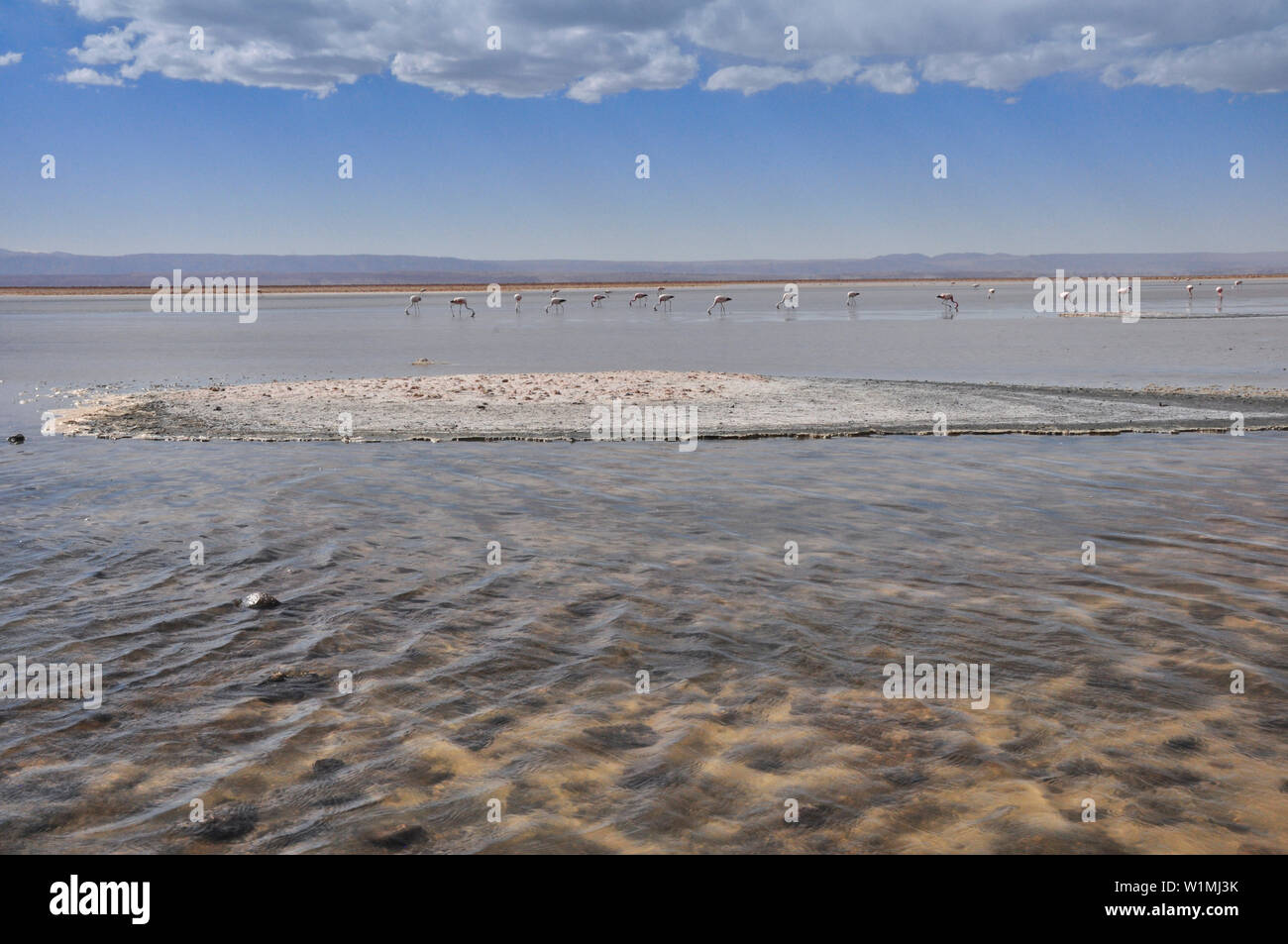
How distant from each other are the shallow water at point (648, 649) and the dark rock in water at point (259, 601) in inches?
5.6

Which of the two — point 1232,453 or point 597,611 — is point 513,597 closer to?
point 597,611

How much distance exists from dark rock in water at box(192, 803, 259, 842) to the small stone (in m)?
2.88

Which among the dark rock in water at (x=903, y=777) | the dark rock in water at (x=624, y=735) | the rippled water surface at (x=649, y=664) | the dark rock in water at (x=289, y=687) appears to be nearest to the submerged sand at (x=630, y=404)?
the rippled water surface at (x=649, y=664)

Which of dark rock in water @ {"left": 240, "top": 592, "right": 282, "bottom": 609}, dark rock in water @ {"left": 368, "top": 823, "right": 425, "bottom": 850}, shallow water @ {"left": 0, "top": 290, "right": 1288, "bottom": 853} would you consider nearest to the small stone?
dark rock in water @ {"left": 240, "top": 592, "right": 282, "bottom": 609}

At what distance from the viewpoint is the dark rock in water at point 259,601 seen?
708 cm

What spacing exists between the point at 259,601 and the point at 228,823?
3100 millimetres

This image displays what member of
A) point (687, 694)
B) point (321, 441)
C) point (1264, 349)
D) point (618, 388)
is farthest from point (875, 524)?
point (1264, 349)

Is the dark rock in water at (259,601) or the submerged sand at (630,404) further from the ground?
the submerged sand at (630,404)

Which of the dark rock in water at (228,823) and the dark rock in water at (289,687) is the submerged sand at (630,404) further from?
the dark rock in water at (228,823)

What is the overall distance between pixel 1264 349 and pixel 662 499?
2901 centimetres

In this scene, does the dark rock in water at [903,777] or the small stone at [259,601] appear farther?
the small stone at [259,601]

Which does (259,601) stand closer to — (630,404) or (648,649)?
(648,649)

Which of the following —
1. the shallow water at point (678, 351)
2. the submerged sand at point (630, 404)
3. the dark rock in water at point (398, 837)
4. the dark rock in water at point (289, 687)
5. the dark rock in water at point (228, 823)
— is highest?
the shallow water at point (678, 351)

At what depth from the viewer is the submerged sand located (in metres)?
15.4
